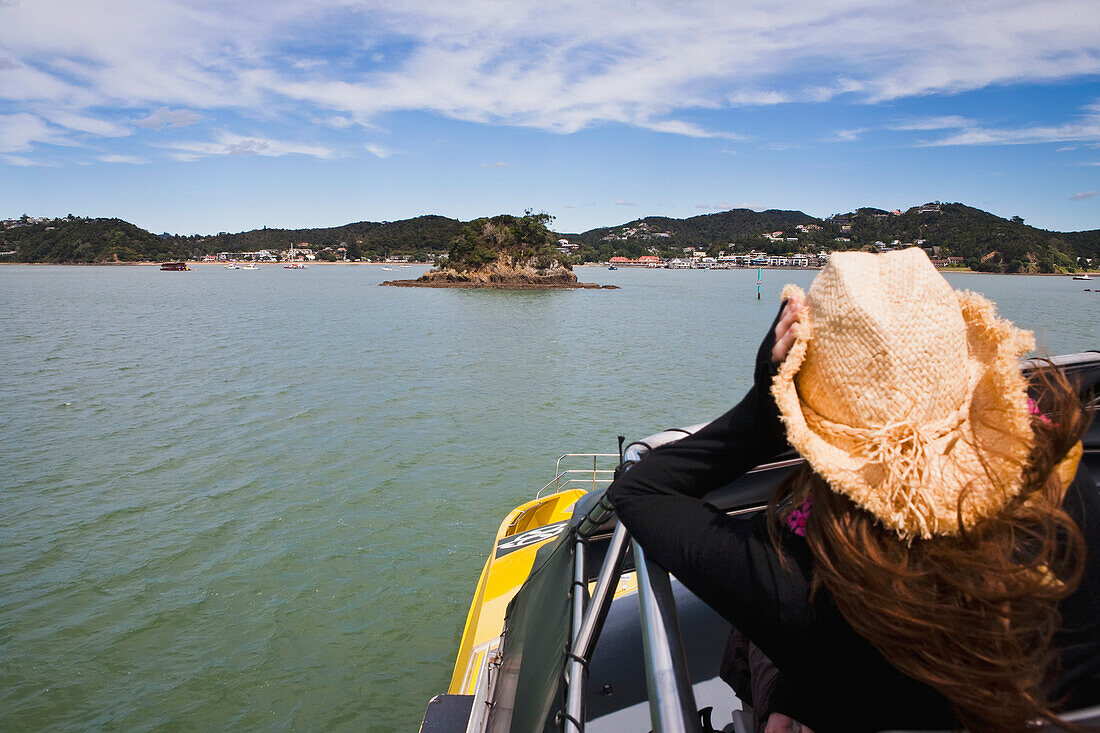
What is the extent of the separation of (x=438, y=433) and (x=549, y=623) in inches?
481

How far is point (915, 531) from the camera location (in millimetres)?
1047

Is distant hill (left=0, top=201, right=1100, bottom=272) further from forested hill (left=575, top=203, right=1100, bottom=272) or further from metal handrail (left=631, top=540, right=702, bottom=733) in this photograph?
metal handrail (left=631, top=540, right=702, bottom=733)

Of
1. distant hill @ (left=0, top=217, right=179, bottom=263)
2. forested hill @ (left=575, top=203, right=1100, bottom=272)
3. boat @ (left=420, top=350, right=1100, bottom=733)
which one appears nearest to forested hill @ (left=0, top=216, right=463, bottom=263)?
distant hill @ (left=0, top=217, right=179, bottom=263)

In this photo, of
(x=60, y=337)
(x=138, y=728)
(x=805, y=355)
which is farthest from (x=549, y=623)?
(x=60, y=337)

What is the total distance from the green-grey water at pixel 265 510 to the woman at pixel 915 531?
5256 mm

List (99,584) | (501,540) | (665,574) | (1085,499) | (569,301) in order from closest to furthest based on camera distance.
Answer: (1085,499) < (665,574) < (501,540) < (99,584) < (569,301)

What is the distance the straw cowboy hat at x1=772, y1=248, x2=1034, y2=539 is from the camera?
3.47ft

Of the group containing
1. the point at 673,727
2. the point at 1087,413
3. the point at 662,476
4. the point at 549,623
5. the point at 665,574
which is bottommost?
the point at 549,623

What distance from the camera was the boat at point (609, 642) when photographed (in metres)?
1.54

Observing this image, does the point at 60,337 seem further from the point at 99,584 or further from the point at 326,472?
the point at 99,584

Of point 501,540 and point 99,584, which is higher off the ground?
point 501,540

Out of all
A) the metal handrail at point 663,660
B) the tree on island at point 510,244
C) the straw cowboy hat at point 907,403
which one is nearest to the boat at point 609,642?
the metal handrail at point 663,660

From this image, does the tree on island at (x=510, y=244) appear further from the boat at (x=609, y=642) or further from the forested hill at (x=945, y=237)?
the boat at (x=609, y=642)

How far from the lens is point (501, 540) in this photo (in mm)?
5289
